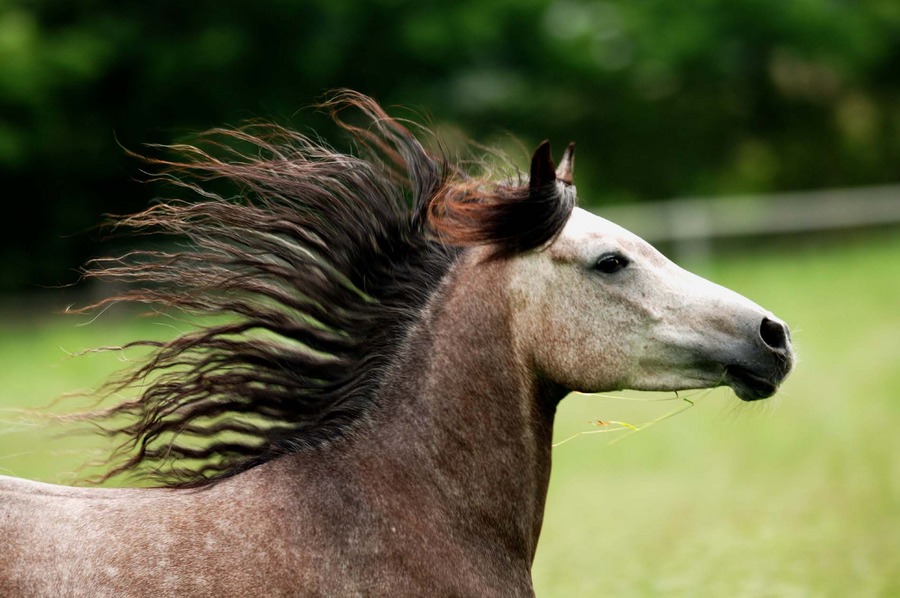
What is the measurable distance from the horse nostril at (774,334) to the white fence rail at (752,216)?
15.7 meters

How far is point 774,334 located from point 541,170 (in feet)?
2.71

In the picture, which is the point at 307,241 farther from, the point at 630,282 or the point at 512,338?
the point at 630,282

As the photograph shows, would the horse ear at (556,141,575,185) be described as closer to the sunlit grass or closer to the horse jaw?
the horse jaw

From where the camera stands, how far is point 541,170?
352 cm

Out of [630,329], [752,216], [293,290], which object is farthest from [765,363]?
[752,216]

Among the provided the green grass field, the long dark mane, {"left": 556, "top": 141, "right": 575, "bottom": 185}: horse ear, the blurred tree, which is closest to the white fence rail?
the blurred tree

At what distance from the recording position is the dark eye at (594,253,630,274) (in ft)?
11.7

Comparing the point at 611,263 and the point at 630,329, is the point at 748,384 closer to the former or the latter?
the point at 630,329

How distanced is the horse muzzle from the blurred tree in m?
16.5

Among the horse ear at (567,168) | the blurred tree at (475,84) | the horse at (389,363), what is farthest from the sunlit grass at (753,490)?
the blurred tree at (475,84)

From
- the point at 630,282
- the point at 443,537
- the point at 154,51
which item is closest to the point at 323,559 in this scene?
the point at 443,537

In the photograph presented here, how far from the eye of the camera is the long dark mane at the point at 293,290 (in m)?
3.56

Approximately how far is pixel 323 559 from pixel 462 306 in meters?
0.83

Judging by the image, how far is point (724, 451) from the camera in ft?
31.5
